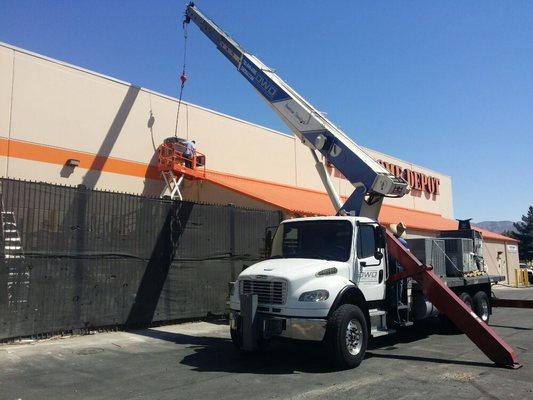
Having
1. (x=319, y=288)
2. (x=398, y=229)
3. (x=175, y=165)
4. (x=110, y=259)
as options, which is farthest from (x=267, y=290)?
(x=175, y=165)

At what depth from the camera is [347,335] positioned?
760cm

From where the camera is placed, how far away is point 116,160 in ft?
61.9

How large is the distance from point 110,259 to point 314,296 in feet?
18.3

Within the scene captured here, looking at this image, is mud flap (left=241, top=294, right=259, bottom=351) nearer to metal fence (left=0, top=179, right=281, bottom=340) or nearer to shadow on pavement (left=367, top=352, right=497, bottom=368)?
shadow on pavement (left=367, top=352, right=497, bottom=368)

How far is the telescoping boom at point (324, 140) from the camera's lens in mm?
11547

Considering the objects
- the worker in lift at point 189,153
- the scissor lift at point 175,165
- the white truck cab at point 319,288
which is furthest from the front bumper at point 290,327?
the worker in lift at point 189,153

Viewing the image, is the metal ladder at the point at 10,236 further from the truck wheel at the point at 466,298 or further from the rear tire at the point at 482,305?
the rear tire at the point at 482,305

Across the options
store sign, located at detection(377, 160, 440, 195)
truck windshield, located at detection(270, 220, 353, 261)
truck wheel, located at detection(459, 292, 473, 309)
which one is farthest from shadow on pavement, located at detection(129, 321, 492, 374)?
store sign, located at detection(377, 160, 440, 195)

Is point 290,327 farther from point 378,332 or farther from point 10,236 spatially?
A: point 10,236

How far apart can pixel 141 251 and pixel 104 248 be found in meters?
1.04

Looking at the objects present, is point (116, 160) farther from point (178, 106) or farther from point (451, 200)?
point (451, 200)

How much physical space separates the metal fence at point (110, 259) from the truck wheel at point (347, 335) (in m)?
→ 5.78

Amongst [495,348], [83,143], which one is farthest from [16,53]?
[495,348]

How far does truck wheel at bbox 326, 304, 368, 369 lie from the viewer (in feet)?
24.1
